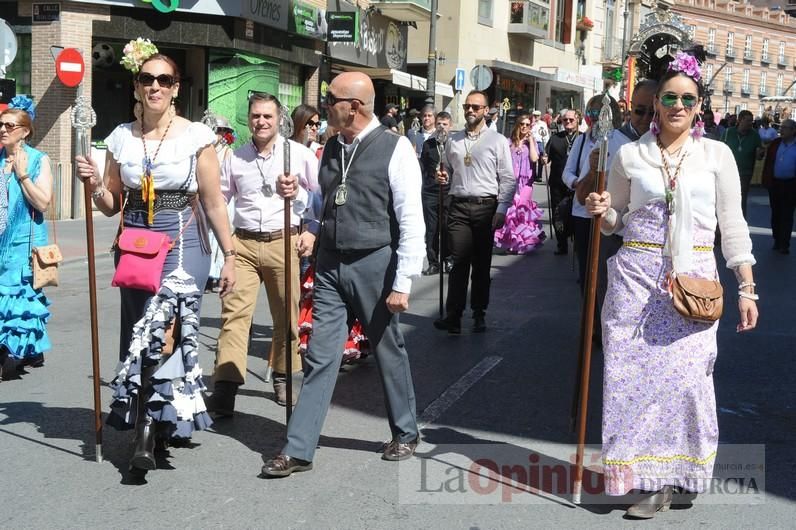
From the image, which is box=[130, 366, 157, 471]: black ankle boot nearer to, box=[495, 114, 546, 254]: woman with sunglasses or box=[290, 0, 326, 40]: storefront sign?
box=[495, 114, 546, 254]: woman with sunglasses

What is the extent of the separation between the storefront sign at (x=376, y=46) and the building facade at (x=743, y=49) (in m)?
55.9

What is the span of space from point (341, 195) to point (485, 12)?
36.2 m

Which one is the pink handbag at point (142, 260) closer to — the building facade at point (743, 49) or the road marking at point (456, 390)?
the road marking at point (456, 390)

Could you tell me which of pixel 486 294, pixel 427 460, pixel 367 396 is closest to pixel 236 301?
pixel 367 396

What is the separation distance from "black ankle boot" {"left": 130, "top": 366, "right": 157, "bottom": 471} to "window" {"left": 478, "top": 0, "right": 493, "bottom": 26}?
36.0 metres

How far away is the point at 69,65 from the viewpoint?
18.0 meters

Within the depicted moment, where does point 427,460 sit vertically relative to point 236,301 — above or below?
below

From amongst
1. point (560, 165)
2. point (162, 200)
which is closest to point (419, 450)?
point (162, 200)

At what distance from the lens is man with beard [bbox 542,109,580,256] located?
15141 mm

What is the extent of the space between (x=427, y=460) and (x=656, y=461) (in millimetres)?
1326

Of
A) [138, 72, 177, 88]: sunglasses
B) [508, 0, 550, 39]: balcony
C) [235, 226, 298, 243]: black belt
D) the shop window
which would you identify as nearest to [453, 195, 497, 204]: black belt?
[235, 226, 298, 243]: black belt

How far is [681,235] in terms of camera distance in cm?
496

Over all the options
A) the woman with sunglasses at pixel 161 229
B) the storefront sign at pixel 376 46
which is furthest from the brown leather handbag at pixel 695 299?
the storefront sign at pixel 376 46

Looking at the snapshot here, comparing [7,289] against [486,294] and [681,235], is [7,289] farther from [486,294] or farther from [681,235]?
[681,235]
